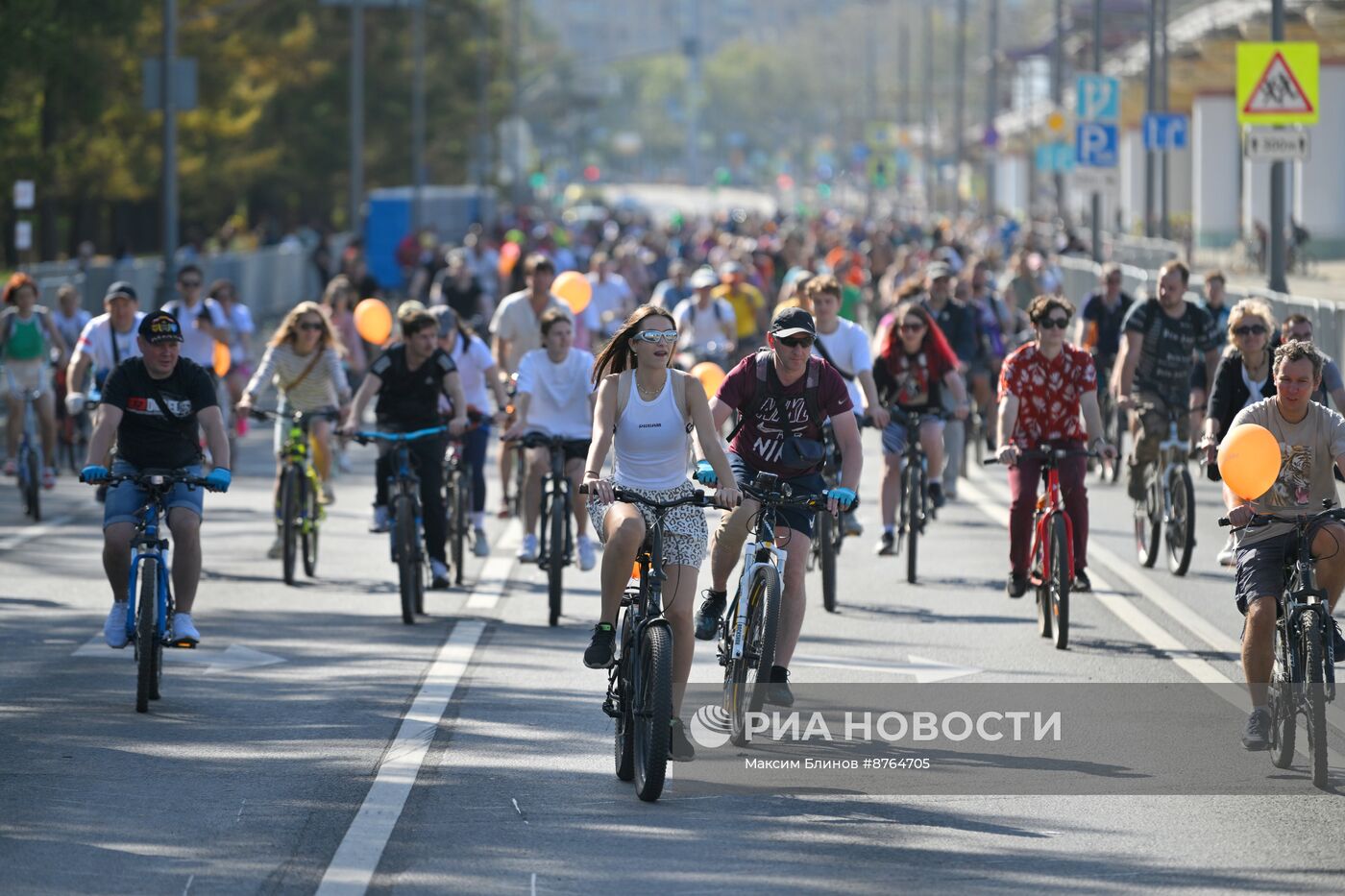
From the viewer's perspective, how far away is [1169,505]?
623 inches

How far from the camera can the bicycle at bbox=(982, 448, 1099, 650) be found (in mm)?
12719

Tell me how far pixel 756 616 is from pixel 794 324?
1220mm

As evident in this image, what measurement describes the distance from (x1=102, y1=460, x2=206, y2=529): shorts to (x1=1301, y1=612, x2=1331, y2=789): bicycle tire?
488cm

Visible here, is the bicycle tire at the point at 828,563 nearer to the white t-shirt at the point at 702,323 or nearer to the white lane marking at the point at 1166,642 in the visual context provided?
the white lane marking at the point at 1166,642

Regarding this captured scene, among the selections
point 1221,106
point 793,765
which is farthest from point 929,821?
point 1221,106

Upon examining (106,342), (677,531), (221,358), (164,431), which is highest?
(106,342)

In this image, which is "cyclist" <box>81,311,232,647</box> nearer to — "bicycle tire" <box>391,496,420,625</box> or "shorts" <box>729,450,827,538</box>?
"bicycle tire" <box>391,496,420,625</box>

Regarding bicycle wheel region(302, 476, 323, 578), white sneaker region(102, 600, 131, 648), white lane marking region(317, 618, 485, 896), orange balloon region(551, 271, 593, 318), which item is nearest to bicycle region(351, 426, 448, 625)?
white lane marking region(317, 618, 485, 896)

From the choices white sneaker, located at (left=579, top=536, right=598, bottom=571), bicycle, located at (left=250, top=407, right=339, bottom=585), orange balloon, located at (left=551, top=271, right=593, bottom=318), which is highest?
orange balloon, located at (left=551, top=271, right=593, bottom=318)

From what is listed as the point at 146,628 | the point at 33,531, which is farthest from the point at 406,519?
the point at 33,531

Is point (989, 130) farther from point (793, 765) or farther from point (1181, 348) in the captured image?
point (793, 765)

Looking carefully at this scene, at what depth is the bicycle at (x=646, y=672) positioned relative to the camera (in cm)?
880

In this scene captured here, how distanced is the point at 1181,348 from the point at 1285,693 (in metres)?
6.85

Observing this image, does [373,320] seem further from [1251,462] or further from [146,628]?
[1251,462]
